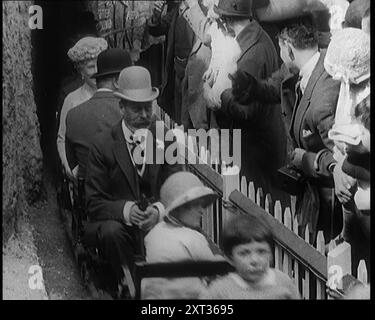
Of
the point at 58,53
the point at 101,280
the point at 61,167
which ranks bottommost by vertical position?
the point at 101,280

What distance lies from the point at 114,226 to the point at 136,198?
0.58ft

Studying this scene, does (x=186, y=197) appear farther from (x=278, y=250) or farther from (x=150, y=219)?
(x=278, y=250)

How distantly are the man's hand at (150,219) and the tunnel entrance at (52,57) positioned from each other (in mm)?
522

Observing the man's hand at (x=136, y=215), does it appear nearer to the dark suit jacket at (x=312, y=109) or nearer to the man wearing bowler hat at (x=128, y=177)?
the man wearing bowler hat at (x=128, y=177)

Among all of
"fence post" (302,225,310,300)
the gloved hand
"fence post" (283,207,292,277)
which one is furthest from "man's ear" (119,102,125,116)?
"fence post" (302,225,310,300)

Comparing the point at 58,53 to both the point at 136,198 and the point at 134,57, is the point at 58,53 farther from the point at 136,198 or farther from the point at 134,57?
the point at 136,198

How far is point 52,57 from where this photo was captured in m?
7.28

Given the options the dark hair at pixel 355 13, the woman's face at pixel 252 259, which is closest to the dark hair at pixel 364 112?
the dark hair at pixel 355 13

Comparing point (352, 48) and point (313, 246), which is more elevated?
point (352, 48)

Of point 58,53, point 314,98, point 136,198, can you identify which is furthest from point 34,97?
point 314,98

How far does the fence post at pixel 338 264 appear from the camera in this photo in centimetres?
721

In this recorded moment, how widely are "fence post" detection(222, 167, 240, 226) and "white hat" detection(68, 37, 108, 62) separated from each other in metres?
0.86

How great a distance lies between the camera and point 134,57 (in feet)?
23.8

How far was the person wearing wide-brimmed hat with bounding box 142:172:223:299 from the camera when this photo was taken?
23.9 ft
